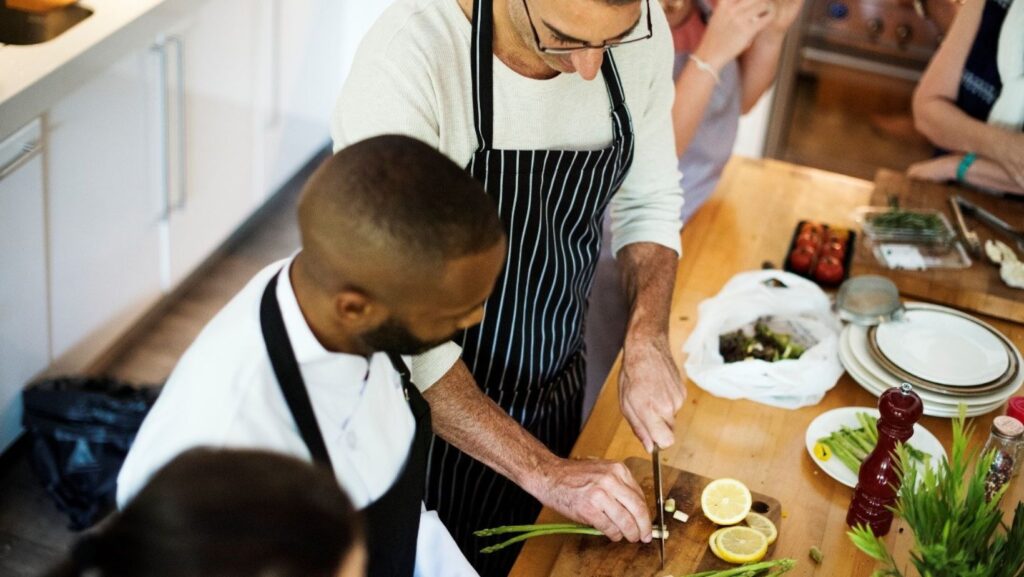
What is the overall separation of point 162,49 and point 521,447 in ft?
6.66

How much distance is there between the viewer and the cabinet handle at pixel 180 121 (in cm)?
322

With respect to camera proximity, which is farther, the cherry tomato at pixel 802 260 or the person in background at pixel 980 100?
the person in background at pixel 980 100

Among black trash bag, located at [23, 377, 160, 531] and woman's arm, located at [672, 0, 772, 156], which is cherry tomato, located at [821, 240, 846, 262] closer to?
woman's arm, located at [672, 0, 772, 156]

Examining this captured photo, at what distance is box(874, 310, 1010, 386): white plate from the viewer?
1.91 metres

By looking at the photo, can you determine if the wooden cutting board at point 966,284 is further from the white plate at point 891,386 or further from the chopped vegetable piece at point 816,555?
the chopped vegetable piece at point 816,555

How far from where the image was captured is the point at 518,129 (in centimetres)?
162

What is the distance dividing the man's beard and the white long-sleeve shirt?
0.99 feet

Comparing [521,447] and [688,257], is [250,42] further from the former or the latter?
[521,447]

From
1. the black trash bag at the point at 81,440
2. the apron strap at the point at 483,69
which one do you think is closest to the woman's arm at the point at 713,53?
the apron strap at the point at 483,69

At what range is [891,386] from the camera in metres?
1.88

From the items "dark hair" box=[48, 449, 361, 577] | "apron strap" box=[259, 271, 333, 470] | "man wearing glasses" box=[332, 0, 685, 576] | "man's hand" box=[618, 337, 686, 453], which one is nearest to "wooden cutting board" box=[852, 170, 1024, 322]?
"man wearing glasses" box=[332, 0, 685, 576]

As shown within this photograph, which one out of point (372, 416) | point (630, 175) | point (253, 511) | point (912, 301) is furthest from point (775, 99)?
point (253, 511)

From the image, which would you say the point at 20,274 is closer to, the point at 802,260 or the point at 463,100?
the point at 463,100

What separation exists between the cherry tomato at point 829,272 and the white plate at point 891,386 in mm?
205
